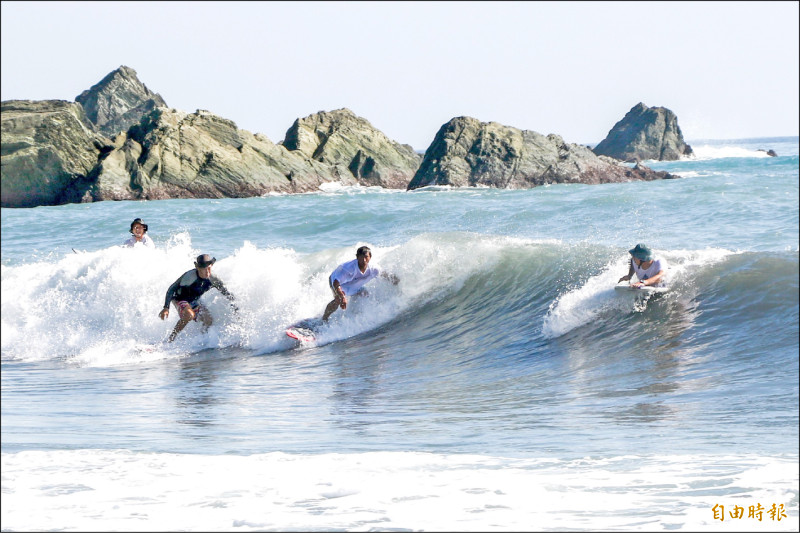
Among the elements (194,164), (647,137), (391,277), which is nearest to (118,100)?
(194,164)

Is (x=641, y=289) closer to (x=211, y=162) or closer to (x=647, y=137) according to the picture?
(x=211, y=162)

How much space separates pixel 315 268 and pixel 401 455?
29.7 feet

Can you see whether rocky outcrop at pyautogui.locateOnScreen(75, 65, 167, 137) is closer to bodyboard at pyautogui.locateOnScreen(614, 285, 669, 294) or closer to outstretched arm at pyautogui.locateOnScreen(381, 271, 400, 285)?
outstretched arm at pyautogui.locateOnScreen(381, 271, 400, 285)

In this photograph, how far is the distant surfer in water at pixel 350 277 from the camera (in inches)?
444

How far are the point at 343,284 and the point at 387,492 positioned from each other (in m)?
7.17

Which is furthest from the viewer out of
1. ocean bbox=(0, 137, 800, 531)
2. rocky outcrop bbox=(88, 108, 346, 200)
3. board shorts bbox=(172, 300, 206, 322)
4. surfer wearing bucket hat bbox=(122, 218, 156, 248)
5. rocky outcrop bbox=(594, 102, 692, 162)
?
rocky outcrop bbox=(594, 102, 692, 162)

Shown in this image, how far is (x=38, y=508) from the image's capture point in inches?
163

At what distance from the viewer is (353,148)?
4862cm

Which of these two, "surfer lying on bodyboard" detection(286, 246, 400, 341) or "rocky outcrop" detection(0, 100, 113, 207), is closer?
"surfer lying on bodyboard" detection(286, 246, 400, 341)

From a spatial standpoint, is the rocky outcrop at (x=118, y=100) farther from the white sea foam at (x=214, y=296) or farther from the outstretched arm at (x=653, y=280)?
the outstretched arm at (x=653, y=280)

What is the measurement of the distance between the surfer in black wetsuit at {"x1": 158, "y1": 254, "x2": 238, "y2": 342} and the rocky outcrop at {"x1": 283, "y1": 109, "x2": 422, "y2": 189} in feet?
113

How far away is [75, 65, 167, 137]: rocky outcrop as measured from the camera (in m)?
60.8

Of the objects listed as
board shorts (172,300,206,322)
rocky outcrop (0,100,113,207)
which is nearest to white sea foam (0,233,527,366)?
board shorts (172,300,206,322)

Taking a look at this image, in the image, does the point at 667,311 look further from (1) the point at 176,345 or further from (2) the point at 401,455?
(1) the point at 176,345
